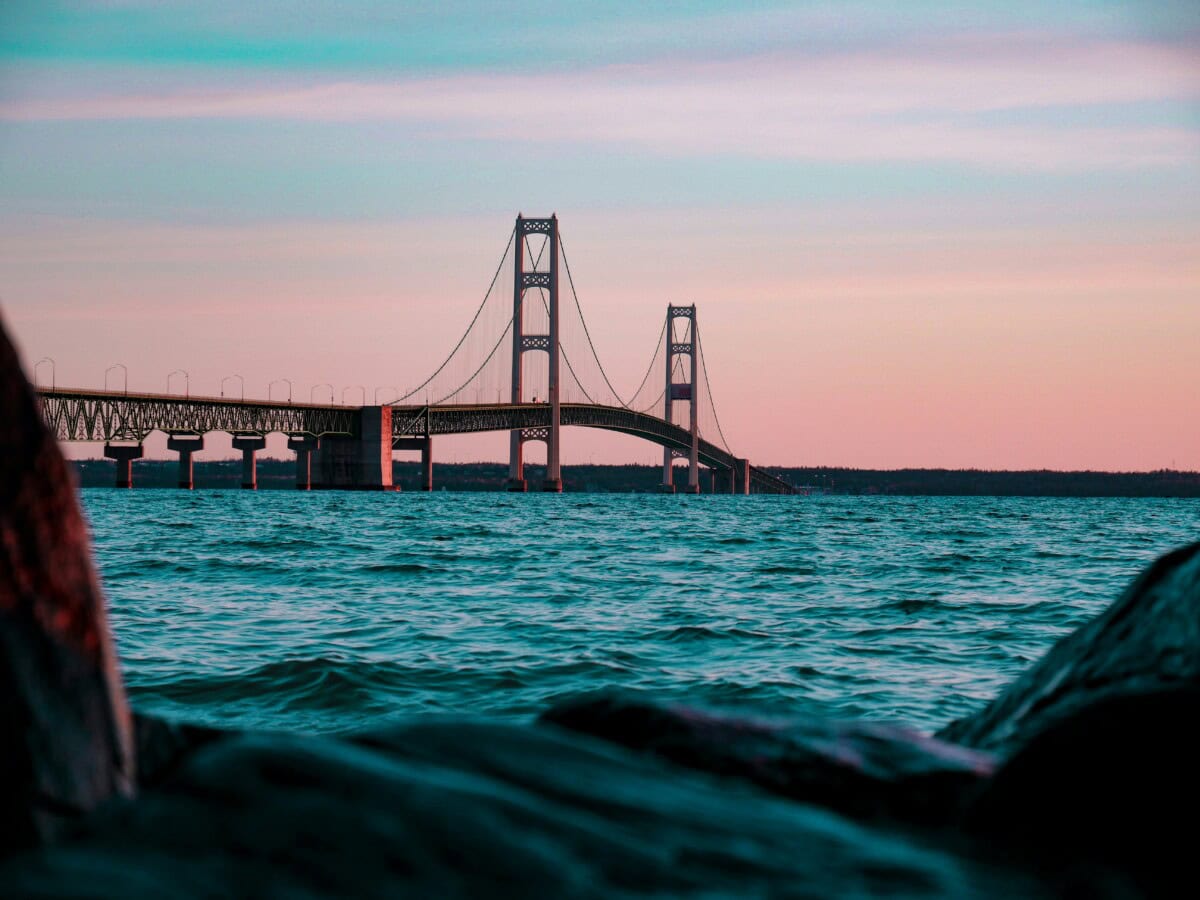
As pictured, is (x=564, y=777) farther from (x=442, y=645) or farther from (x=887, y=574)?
(x=887, y=574)

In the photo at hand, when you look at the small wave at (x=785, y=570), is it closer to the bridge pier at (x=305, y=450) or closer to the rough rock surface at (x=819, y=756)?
the rough rock surface at (x=819, y=756)

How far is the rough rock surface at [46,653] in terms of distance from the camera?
1.58 m

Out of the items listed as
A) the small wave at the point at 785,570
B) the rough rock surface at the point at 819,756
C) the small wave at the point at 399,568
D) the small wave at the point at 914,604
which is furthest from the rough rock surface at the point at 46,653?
the small wave at the point at 785,570

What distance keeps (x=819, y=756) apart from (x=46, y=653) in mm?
1373

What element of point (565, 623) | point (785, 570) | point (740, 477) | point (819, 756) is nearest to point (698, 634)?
point (565, 623)

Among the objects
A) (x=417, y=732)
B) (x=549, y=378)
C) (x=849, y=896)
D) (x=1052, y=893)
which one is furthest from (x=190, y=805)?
(x=549, y=378)

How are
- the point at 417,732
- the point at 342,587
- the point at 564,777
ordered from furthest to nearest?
1. the point at 342,587
2. the point at 417,732
3. the point at 564,777

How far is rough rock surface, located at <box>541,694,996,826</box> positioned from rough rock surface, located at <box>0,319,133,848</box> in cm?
101

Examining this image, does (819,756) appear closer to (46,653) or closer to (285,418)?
(46,653)

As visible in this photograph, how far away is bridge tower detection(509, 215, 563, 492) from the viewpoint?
201 feet

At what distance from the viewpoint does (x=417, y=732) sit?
2059 mm

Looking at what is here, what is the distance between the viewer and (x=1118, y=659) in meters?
2.79

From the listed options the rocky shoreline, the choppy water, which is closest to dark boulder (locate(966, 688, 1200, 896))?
the rocky shoreline

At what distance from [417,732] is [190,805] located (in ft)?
1.84
